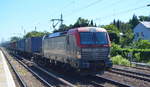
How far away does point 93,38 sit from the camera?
17594 mm

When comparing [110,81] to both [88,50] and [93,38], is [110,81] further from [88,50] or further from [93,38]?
[93,38]

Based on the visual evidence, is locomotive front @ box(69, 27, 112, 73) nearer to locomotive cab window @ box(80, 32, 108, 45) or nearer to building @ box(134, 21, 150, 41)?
locomotive cab window @ box(80, 32, 108, 45)

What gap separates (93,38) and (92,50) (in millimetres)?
889

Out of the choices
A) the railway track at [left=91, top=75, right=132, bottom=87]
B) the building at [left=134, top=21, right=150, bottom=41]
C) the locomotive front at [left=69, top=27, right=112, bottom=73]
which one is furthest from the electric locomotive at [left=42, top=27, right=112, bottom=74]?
the building at [left=134, top=21, right=150, bottom=41]

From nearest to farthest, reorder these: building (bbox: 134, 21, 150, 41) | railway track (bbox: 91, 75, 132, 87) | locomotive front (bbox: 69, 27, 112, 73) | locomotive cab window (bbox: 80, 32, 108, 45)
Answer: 1. railway track (bbox: 91, 75, 132, 87)
2. locomotive front (bbox: 69, 27, 112, 73)
3. locomotive cab window (bbox: 80, 32, 108, 45)
4. building (bbox: 134, 21, 150, 41)

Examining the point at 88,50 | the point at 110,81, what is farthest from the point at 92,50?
the point at 110,81

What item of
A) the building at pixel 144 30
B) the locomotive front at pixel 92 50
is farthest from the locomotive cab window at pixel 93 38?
the building at pixel 144 30

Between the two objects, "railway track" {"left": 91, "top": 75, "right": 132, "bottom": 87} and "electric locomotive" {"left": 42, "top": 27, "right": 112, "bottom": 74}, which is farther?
"electric locomotive" {"left": 42, "top": 27, "right": 112, "bottom": 74}

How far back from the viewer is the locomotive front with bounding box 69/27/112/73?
16.8 meters

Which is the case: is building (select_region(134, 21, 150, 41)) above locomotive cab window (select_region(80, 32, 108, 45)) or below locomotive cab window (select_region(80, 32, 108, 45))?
above

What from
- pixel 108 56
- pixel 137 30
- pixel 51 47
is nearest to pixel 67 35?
pixel 108 56

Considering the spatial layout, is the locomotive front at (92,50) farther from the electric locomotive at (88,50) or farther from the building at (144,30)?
the building at (144,30)

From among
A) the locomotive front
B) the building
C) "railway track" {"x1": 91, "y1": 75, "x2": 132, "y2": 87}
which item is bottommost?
"railway track" {"x1": 91, "y1": 75, "x2": 132, "y2": 87}

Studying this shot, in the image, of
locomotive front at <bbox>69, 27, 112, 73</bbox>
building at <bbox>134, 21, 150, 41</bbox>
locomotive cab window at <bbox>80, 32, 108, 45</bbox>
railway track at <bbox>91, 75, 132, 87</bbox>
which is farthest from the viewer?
building at <bbox>134, 21, 150, 41</bbox>
